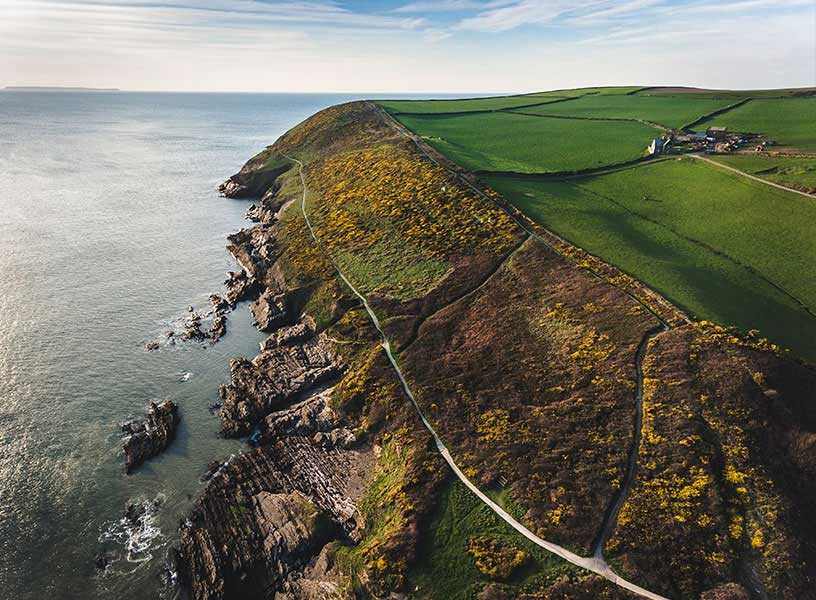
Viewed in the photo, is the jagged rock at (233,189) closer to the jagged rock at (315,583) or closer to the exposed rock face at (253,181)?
the exposed rock face at (253,181)

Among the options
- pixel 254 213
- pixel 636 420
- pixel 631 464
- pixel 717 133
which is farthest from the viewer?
pixel 254 213

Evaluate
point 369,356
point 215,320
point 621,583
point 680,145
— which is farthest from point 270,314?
point 680,145

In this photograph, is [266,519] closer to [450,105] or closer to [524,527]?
[524,527]

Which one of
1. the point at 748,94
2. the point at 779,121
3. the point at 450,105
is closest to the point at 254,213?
the point at 450,105

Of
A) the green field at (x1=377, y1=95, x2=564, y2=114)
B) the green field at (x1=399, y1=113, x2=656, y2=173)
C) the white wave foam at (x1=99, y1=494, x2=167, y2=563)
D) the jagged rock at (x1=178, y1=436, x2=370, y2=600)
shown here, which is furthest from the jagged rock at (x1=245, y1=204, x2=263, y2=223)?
the white wave foam at (x1=99, y1=494, x2=167, y2=563)

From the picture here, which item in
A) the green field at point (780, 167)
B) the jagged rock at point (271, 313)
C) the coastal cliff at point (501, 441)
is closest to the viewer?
the coastal cliff at point (501, 441)

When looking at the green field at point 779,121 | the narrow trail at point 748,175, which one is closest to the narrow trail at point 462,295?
the narrow trail at point 748,175

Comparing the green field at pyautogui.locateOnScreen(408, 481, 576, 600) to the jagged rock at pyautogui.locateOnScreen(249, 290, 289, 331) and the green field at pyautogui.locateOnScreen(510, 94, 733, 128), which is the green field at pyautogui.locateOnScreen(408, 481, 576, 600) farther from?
the green field at pyautogui.locateOnScreen(510, 94, 733, 128)

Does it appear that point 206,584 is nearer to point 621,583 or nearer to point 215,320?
point 621,583
